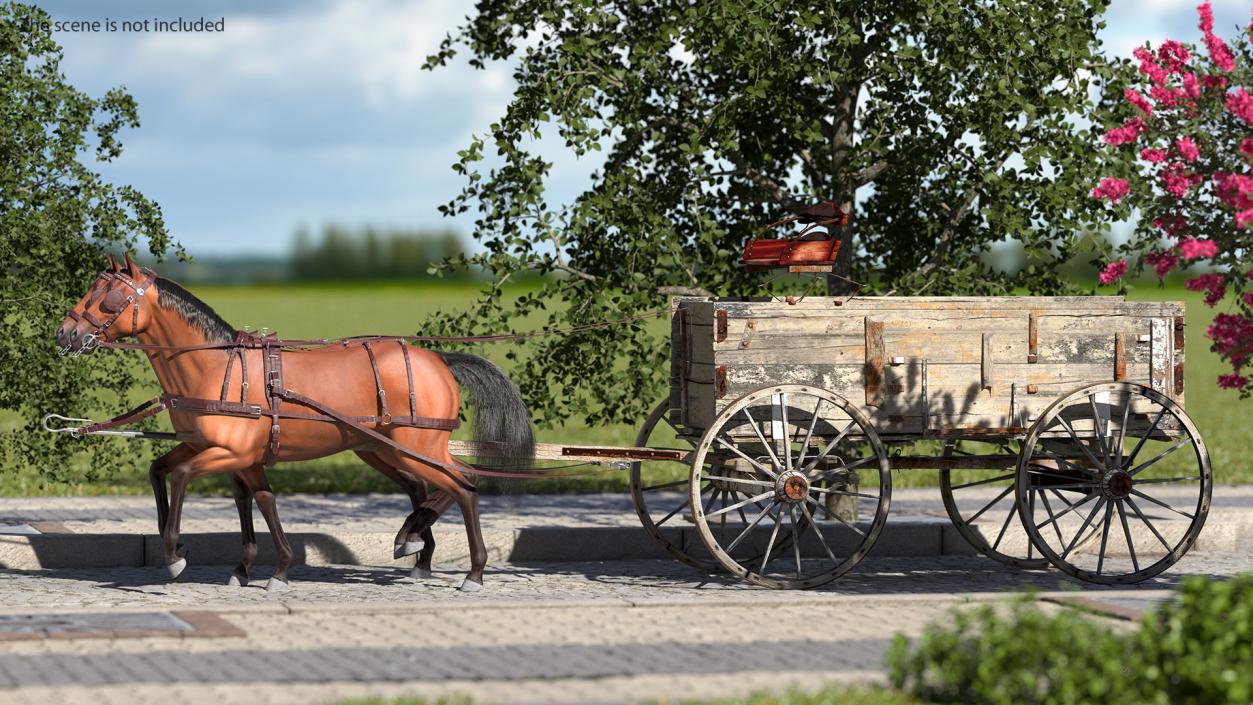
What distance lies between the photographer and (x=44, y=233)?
13.2 meters

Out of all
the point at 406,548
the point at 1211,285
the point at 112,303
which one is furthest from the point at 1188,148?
the point at 112,303

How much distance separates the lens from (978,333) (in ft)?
35.5

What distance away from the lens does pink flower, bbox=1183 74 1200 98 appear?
379 inches

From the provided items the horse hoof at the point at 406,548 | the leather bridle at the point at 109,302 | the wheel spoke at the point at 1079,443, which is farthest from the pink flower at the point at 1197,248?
the leather bridle at the point at 109,302

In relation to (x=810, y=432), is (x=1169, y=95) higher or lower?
higher

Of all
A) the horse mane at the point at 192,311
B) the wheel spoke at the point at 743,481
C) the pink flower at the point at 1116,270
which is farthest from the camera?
the horse mane at the point at 192,311

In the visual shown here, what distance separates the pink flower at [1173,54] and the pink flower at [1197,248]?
112 cm

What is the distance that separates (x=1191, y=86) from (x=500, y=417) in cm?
469

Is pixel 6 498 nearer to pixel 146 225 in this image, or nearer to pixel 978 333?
pixel 146 225

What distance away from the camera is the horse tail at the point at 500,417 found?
1113 cm

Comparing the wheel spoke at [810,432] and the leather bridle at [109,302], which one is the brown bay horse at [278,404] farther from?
the wheel spoke at [810,432]

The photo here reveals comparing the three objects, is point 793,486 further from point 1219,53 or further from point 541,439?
point 541,439

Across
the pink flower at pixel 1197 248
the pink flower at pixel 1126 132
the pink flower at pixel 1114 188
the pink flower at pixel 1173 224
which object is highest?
the pink flower at pixel 1126 132

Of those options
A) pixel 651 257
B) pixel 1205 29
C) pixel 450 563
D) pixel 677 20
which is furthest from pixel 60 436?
pixel 1205 29
